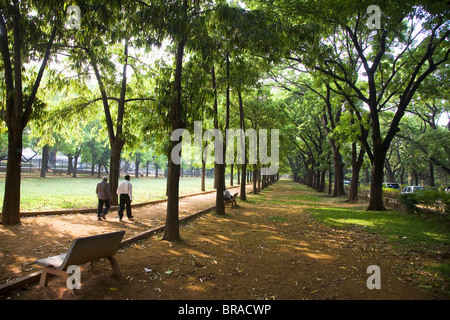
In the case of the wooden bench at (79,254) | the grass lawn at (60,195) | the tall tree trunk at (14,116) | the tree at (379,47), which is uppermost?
the tree at (379,47)

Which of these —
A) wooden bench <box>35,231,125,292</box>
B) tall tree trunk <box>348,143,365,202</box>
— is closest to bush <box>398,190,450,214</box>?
tall tree trunk <box>348,143,365,202</box>

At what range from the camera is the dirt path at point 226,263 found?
14.6 feet

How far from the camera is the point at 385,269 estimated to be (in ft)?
18.9

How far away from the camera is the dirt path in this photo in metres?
4.46

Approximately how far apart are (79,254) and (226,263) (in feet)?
9.84

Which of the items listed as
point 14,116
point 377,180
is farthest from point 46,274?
Answer: point 377,180

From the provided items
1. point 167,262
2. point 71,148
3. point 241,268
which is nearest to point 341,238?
point 241,268

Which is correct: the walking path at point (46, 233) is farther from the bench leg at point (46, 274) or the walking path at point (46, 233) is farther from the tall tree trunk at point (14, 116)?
the tall tree trunk at point (14, 116)

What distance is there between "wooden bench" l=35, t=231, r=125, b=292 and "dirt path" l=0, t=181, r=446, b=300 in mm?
324

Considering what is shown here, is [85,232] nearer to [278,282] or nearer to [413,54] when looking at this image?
[278,282]

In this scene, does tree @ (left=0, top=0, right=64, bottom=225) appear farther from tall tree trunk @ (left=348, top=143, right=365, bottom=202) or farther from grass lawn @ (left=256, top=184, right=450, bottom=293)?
tall tree trunk @ (left=348, top=143, right=365, bottom=202)

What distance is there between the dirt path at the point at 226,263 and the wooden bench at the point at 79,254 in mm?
324

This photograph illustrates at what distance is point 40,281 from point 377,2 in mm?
11918

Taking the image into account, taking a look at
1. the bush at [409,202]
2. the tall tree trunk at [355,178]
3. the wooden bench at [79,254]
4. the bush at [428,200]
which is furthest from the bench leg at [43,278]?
the tall tree trunk at [355,178]
